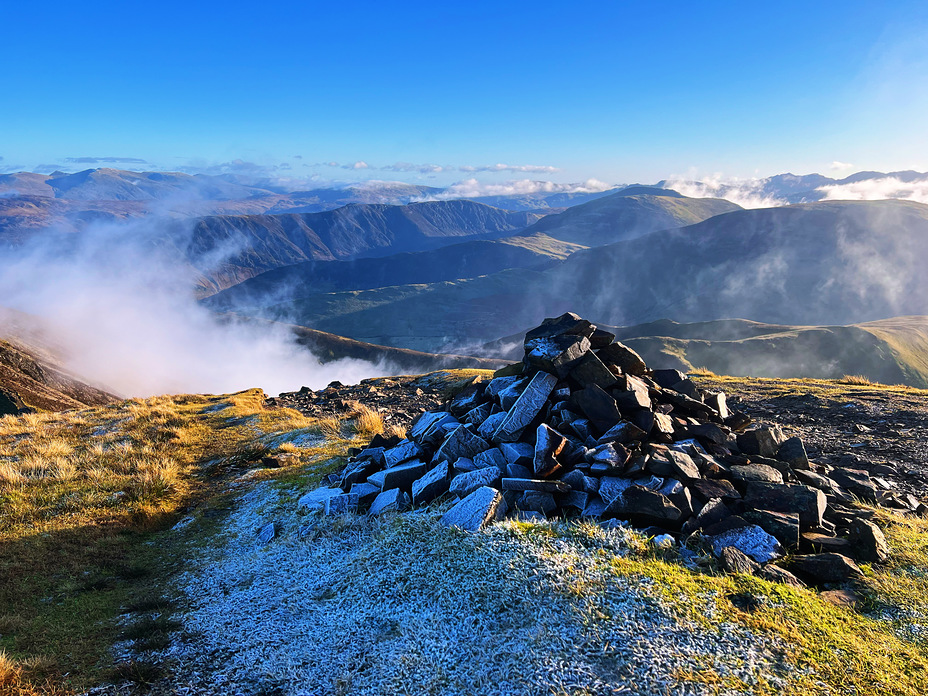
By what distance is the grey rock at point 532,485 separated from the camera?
8.67m

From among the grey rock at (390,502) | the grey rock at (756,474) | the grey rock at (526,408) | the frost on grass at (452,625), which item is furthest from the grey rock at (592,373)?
the grey rock at (390,502)

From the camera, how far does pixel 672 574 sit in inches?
264

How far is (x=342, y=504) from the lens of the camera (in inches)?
397

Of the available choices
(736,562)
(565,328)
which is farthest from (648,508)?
(565,328)

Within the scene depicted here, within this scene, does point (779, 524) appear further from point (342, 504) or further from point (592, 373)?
point (342, 504)

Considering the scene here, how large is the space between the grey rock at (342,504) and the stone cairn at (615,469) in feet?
0.10

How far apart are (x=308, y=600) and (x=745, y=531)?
6909mm

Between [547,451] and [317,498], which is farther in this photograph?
[317,498]

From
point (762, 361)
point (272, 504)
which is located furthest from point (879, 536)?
point (762, 361)

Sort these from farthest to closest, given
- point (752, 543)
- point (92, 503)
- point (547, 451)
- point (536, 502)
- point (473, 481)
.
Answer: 1. point (92, 503)
2. point (547, 451)
3. point (473, 481)
4. point (536, 502)
5. point (752, 543)

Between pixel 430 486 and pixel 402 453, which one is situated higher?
pixel 430 486

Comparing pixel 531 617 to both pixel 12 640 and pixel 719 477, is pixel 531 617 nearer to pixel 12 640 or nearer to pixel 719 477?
pixel 719 477

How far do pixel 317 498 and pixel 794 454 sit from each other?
35.4 feet

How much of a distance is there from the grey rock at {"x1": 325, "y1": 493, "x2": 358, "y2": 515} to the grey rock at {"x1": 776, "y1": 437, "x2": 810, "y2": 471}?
31.1ft
